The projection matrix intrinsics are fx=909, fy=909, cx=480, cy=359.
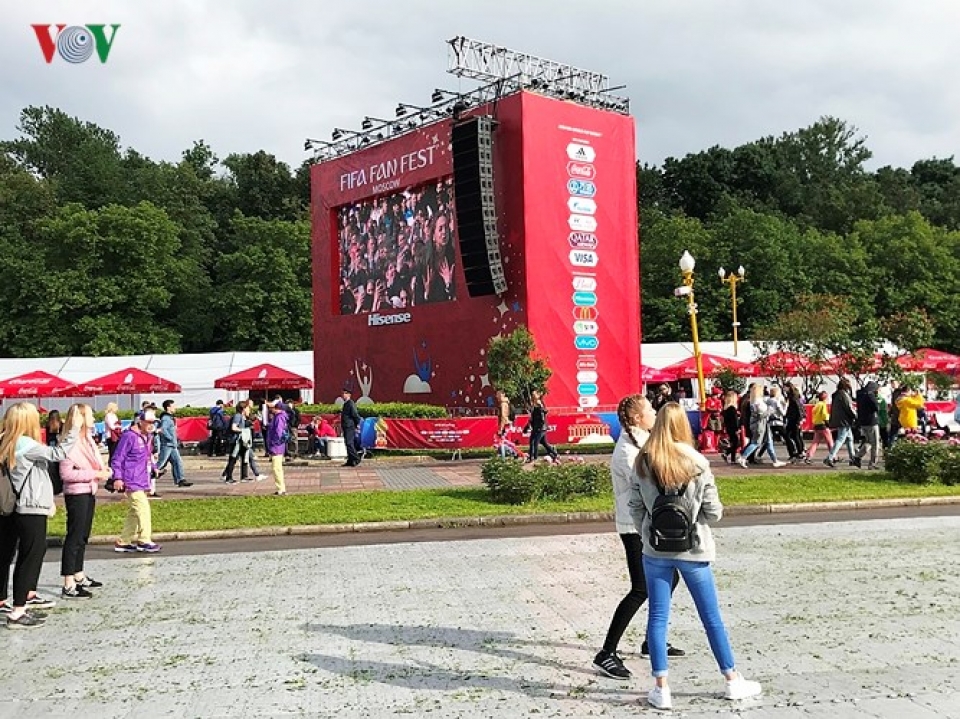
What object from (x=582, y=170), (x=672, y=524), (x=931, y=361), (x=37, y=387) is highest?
(x=582, y=170)

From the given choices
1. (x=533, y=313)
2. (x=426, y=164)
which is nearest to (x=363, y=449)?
(x=533, y=313)

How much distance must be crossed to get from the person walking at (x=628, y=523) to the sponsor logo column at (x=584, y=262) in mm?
24314

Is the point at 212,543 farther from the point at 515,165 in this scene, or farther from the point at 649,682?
the point at 515,165

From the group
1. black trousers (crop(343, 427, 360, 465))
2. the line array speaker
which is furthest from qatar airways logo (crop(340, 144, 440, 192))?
black trousers (crop(343, 427, 360, 465))

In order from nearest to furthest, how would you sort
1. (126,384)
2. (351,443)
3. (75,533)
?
(75,533)
(351,443)
(126,384)

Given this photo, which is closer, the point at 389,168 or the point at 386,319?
the point at 386,319

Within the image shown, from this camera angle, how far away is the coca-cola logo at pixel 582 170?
31094mm

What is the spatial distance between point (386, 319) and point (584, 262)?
30.2 feet

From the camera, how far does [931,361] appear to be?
37.6 meters

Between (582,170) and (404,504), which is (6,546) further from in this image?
(582,170)

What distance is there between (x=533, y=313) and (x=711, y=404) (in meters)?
6.55

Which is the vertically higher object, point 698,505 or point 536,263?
point 536,263

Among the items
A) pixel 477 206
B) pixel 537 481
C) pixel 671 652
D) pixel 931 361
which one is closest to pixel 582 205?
pixel 477 206

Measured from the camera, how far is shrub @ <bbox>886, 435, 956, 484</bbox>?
52.9 ft
